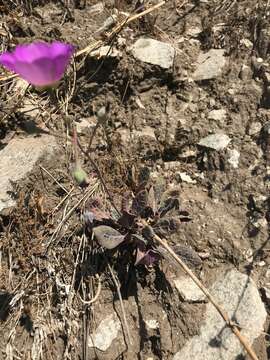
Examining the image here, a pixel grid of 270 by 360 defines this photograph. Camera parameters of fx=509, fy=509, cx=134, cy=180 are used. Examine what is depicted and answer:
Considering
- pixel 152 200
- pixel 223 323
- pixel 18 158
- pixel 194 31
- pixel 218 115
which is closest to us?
pixel 223 323

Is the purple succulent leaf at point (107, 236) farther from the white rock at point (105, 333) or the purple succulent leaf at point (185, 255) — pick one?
the white rock at point (105, 333)

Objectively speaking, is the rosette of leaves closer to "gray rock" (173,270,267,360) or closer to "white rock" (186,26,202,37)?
"gray rock" (173,270,267,360)

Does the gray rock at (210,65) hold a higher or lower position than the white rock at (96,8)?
lower

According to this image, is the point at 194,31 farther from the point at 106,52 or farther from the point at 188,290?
the point at 188,290

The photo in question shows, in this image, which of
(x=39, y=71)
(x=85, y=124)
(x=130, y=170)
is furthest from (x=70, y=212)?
(x=39, y=71)

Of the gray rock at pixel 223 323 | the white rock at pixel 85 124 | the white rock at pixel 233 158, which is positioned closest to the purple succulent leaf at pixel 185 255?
the gray rock at pixel 223 323

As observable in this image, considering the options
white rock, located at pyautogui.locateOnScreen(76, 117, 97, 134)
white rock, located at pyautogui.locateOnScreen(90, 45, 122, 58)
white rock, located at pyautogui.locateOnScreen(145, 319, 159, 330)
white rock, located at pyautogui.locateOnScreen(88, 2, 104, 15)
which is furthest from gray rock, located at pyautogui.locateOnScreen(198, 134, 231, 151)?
white rock, located at pyautogui.locateOnScreen(88, 2, 104, 15)
